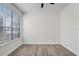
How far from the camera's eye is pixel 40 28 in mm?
8086

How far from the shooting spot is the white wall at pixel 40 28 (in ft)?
26.3

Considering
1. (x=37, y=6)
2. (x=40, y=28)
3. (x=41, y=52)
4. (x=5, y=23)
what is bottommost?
(x=41, y=52)

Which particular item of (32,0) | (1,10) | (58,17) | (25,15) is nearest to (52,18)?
(58,17)

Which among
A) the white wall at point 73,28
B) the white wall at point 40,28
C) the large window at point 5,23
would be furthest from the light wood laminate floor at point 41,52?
the white wall at point 40,28

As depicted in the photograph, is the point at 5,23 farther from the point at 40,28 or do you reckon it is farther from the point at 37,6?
the point at 40,28

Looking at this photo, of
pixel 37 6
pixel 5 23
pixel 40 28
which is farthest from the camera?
pixel 40 28

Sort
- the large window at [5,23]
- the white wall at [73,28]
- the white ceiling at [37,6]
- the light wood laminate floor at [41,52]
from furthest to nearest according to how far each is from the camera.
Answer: the white ceiling at [37,6] → the light wood laminate floor at [41,52] → the white wall at [73,28] → the large window at [5,23]

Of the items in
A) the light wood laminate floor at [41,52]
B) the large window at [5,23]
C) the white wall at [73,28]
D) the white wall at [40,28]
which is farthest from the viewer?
the white wall at [40,28]

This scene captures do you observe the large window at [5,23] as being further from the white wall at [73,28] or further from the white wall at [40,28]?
the white wall at [73,28]

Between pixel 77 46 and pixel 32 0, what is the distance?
3.65 metres

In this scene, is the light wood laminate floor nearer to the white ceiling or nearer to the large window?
the large window

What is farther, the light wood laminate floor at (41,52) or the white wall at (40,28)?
the white wall at (40,28)

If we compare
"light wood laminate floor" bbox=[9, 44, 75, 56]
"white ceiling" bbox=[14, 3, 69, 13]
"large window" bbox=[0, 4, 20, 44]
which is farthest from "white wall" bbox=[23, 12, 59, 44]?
"large window" bbox=[0, 4, 20, 44]

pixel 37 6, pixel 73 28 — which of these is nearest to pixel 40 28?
pixel 37 6
